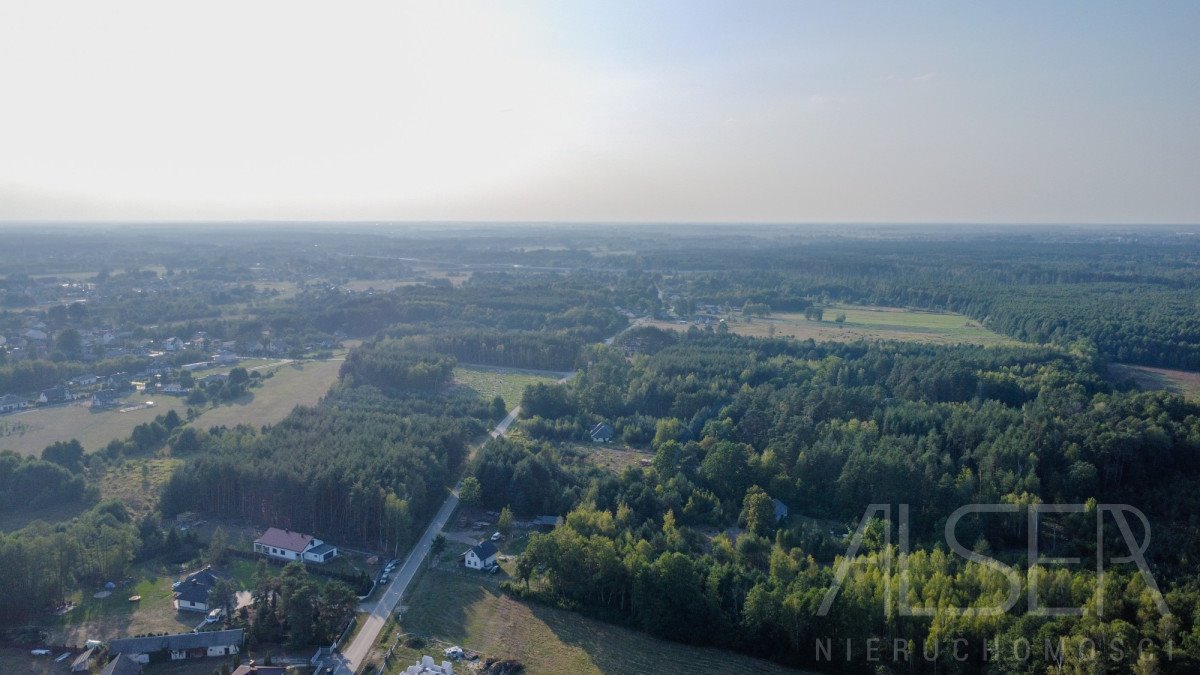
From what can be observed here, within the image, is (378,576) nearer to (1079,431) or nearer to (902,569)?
(902,569)

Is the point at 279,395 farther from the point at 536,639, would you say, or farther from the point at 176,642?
the point at 536,639

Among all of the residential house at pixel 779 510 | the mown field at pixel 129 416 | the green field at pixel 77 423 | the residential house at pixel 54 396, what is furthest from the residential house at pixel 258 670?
the residential house at pixel 54 396

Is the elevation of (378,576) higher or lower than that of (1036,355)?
lower

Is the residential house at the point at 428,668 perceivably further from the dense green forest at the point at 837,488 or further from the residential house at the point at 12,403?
the residential house at the point at 12,403

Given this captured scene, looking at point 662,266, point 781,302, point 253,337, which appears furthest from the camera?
point 662,266

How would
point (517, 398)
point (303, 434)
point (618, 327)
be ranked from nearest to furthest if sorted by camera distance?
point (303, 434) < point (517, 398) < point (618, 327)

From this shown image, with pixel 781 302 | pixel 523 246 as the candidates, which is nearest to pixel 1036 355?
pixel 781 302

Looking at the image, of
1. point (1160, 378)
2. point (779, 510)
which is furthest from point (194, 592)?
point (1160, 378)
